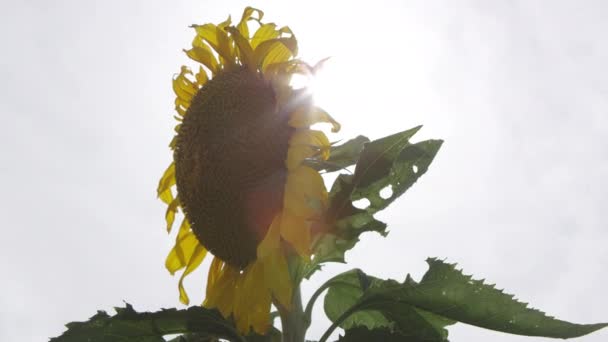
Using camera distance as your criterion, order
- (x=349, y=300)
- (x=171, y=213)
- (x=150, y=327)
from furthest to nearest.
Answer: (x=171, y=213)
(x=349, y=300)
(x=150, y=327)

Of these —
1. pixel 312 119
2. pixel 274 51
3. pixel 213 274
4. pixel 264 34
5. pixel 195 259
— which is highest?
pixel 264 34

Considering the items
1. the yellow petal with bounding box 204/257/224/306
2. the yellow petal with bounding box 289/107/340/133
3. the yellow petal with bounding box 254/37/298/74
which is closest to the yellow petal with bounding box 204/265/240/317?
the yellow petal with bounding box 204/257/224/306

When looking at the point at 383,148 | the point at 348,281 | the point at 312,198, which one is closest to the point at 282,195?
the point at 312,198

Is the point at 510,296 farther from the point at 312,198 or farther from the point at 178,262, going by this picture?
the point at 178,262

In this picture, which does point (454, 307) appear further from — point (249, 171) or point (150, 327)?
point (150, 327)

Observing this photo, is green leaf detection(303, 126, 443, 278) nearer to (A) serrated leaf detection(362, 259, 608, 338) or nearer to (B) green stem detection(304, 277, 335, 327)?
(B) green stem detection(304, 277, 335, 327)

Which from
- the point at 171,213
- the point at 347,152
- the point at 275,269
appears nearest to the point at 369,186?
the point at 347,152

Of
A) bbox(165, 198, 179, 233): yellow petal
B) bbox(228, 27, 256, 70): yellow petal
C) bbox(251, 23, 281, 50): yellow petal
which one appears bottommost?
bbox(165, 198, 179, 233): yellow petal

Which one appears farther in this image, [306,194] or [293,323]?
[293,323]
